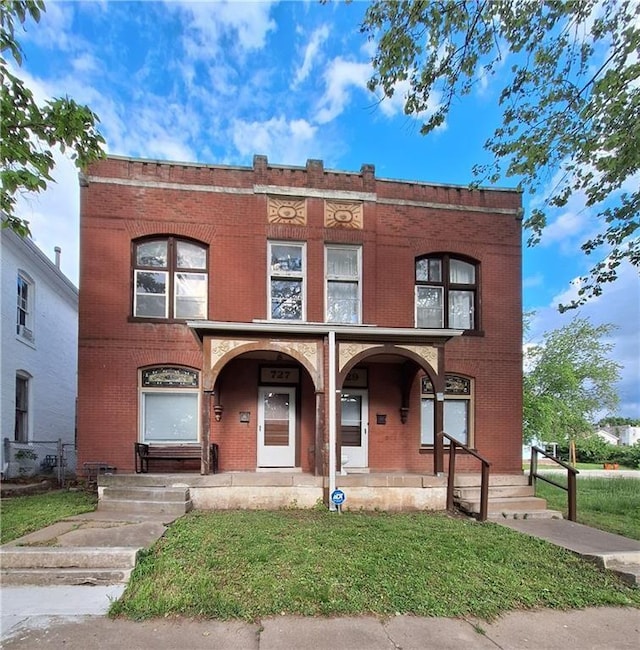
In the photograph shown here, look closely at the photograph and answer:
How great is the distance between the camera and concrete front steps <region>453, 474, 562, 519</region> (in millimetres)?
7938

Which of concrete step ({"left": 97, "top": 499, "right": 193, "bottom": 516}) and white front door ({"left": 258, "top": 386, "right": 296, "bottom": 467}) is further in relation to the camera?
white front door ({"left": 258, "top": 386, "right": 296, "bottom": 467})

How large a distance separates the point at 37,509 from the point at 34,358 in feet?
23.1

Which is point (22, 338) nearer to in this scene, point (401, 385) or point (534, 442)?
point (401, 385)

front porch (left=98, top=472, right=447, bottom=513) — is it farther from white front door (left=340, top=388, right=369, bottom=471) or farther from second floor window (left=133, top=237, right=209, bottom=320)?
second floor window (left=133, top=237, right=209, bottom=320)

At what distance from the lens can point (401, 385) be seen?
404 inches

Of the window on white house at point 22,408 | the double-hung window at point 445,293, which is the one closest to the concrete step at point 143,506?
the window on white house at point 22,408

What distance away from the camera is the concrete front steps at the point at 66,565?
447 cm

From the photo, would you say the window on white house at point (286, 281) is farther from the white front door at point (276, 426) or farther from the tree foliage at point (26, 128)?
the tree foliage at point (26, 128)

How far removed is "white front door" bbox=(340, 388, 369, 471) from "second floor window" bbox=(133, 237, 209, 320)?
3814 millimetres

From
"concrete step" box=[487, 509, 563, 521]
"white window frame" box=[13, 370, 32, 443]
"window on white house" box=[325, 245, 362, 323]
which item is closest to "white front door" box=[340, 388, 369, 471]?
"window on white house" box=[325, 245, 362, 323]

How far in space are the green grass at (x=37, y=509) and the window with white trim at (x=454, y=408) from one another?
23.3 feet

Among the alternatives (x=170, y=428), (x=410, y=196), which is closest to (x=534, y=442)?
(x=410, y=196)

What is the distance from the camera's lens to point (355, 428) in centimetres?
1017

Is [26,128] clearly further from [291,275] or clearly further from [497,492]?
[497,492]
